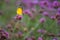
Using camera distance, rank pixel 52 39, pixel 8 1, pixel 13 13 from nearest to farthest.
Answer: pixel 52 39
pixel 13 13
pixel 8 1

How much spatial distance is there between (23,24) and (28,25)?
0.22 ft

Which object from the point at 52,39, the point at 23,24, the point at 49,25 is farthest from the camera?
the point at 23,24

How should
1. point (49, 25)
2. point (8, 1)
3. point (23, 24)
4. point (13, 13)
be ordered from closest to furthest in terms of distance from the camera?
point (49, 25) < point (23, 24) < point (13, 13) < point (8, 1)

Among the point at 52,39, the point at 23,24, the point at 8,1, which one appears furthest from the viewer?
the point at 8,1

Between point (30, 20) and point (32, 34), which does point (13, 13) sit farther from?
point (32, 34)

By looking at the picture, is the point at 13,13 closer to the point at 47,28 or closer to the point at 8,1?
the point at 8,1

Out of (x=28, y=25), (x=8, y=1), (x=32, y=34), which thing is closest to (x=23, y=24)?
(x=28, y=25)

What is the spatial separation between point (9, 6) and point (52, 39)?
4.49ft

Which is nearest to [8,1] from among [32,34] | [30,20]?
[30,20]

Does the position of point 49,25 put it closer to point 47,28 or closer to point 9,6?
point 47,28

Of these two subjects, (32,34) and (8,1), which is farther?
(8,1)

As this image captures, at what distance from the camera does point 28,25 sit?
2.57 m

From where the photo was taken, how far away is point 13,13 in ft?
10.4

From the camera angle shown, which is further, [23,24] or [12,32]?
[23,24]
